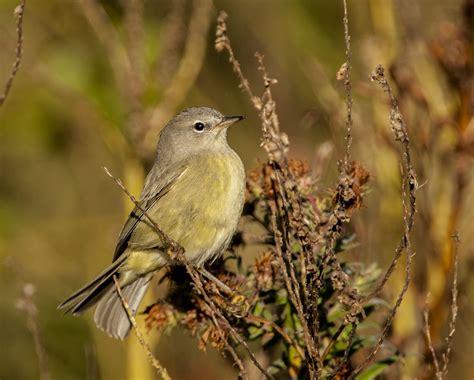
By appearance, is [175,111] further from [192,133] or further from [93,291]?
[93,291]

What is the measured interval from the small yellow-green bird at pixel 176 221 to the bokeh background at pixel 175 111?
23cm

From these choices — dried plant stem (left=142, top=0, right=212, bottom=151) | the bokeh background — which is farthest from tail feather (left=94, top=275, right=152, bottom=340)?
dried plant stem (left=142, top=0, right=212, bottom=151)

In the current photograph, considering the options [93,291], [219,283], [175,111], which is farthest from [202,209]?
[175,111]

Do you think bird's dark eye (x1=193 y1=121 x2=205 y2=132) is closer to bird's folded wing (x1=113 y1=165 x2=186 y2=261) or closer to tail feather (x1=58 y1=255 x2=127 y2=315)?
bird's folded wing (x1=113 y1=165 x2=186 y2=261)

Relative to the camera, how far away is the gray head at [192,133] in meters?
4.46

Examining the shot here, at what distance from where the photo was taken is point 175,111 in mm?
4816

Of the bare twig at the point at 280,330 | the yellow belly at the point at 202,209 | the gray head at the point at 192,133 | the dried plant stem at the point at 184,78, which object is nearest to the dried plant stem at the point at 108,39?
the dried plant stem at the point at 184,78

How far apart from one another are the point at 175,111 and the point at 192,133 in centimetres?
34

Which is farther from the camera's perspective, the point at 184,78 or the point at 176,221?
the point at 184,78

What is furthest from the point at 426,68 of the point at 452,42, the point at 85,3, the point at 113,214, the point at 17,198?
the point at 17,198

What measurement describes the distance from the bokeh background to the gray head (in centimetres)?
10

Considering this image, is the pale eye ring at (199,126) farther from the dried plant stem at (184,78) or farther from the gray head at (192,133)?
the dried plant stem at (184,78)

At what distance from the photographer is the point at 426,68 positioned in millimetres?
4492

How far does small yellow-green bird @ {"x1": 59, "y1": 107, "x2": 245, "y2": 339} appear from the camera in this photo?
3.84 meters
